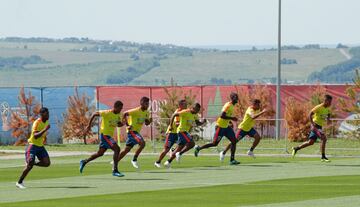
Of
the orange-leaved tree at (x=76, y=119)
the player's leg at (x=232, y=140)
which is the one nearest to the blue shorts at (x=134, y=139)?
the player's leg at (x=232, y=140)

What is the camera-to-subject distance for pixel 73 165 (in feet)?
131

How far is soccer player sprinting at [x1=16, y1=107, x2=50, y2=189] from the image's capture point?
98.1 ft

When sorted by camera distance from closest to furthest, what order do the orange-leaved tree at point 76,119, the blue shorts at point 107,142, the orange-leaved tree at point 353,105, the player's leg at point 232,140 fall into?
the blue shorts at point 107,142 → the player's leg at point 232,140 → the orange-leaved tree at point 353,105 → the orange-leaved tree at point 76,119

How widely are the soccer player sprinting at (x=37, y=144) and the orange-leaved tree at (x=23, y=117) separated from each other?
26.1 metres

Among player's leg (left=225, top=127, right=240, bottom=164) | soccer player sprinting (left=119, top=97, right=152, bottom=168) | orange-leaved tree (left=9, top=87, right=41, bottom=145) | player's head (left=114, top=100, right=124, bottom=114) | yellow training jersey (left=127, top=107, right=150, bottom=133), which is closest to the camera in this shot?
player's head (left=114, top=100, right=124, bottom=114)

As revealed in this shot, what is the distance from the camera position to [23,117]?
5719cm

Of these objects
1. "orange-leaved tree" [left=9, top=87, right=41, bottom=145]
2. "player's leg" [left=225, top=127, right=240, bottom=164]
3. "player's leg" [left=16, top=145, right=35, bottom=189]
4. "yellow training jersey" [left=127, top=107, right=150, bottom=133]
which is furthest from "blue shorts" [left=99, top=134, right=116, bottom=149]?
"orange-leaved tree" [left=9, top=87, right=41, bottom=145]

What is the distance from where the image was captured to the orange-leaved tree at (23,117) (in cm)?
5662

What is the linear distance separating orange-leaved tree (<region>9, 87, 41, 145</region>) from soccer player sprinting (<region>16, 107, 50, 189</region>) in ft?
85.6

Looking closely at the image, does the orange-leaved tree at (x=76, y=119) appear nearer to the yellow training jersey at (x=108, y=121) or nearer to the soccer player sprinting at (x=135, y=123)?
the soccer player sprinting at (x=135, y=123)

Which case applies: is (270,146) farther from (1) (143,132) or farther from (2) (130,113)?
(2) (130,113)

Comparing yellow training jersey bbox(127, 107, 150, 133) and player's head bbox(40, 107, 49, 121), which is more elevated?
player's head bbox(40, 107, 49, 121)

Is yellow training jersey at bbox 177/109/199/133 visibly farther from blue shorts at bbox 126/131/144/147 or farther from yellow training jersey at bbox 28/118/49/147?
yellow training jersey at bbox 28/118/49/147

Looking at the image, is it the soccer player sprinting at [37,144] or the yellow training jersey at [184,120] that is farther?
the yellow training jersey at [184,120]
